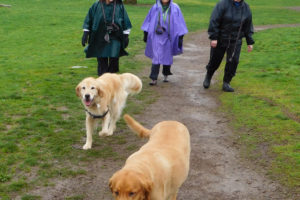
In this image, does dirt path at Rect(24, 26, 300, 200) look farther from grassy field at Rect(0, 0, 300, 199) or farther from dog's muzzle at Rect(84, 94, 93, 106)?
dog's muzzle at Rect(84, 94, 93, 106)

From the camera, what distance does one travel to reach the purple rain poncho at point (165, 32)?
390 inches

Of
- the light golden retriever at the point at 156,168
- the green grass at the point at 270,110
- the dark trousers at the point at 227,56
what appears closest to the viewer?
the light golden retriever at the point at 156,168

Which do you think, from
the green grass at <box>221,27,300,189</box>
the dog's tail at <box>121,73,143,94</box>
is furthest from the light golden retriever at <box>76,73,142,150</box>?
the green grass at <box>221,27,300,189</box>

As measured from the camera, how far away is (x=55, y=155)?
18.5 ft

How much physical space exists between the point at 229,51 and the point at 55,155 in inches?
208

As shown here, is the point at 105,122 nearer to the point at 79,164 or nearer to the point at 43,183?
the point at 79,164

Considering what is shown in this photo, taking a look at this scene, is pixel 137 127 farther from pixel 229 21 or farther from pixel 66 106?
pixel 229 21

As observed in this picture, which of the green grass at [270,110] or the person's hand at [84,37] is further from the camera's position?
the person's hand at [84,37]

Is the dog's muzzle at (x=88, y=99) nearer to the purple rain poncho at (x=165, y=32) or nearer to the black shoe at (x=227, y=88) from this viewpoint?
the purple rain poncho at (x=165, y=32)

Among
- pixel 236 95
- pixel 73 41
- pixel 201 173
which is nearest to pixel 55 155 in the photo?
pixel 201 173

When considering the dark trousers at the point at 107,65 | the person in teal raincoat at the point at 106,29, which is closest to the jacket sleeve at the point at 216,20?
the person in teal raincoat at the point at 106,29

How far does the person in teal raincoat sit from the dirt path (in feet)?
5.34

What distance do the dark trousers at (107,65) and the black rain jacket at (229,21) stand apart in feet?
8.02

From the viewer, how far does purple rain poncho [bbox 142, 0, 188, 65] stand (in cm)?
990
